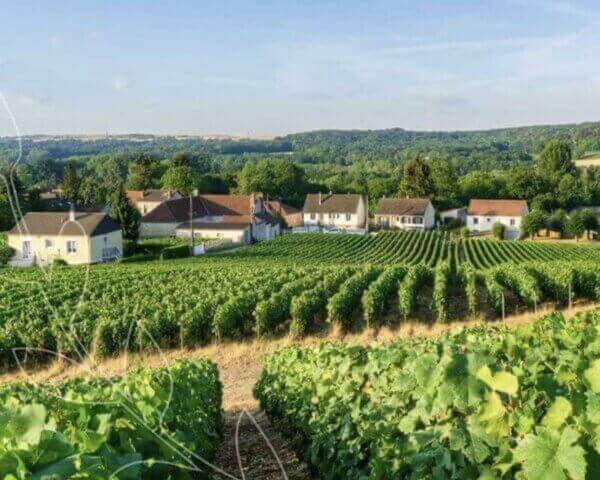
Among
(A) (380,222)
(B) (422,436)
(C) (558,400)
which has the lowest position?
(A) (380,222)

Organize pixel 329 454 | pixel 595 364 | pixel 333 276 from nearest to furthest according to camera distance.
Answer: pixel 595 364 → pixel 329 454 → pixel 333 276

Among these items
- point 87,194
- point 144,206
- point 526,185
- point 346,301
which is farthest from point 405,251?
point 526,185

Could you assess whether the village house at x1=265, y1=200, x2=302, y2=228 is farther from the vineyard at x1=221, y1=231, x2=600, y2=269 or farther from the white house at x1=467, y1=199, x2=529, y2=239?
the white house at x1=467, y1=199, x2=529, y2=239

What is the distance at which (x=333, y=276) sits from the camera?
2723 cm

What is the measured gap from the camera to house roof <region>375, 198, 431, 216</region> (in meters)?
80.2

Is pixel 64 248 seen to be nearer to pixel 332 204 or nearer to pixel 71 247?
pixel 71 247

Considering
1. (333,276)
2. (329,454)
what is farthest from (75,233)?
(329,454)

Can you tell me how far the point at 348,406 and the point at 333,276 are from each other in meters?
21.7

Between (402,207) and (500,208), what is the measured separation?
37.8 feet

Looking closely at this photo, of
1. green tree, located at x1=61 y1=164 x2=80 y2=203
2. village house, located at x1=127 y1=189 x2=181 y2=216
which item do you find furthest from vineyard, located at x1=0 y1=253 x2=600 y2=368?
village house, located at x1=127 y1=189 x2=181 y2=216

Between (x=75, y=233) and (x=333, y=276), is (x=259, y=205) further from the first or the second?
(x=333, y=276)

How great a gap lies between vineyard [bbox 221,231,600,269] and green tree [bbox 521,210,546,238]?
7827mm

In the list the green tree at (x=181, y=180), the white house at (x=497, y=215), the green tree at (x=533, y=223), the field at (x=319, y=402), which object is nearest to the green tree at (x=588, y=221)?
the green tree at (x=533, y=223)

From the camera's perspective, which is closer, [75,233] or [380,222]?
[75,233]
